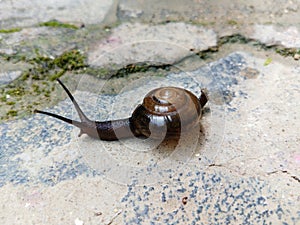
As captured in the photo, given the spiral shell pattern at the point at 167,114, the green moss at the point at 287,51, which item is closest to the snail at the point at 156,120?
the spiral shell pattern at the point at 167,114

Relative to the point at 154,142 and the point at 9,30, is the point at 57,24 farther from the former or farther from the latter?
the point at 154,142

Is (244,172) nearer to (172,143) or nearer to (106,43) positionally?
(172,143)

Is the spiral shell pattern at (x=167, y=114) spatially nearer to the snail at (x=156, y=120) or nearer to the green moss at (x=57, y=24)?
the snail at (x=156, y=120)

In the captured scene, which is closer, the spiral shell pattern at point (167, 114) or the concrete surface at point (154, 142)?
the concrete surface at point (154, 142)

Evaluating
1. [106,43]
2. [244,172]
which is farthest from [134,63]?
[244,172]

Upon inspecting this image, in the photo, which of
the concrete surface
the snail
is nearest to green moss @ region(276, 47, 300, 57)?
the concrete surface

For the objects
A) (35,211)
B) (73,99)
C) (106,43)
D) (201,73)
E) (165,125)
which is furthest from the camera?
(106,43)

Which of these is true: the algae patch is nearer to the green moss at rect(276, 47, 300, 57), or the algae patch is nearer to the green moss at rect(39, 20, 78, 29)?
the green moss at rect(39, 20, 78, 29)
